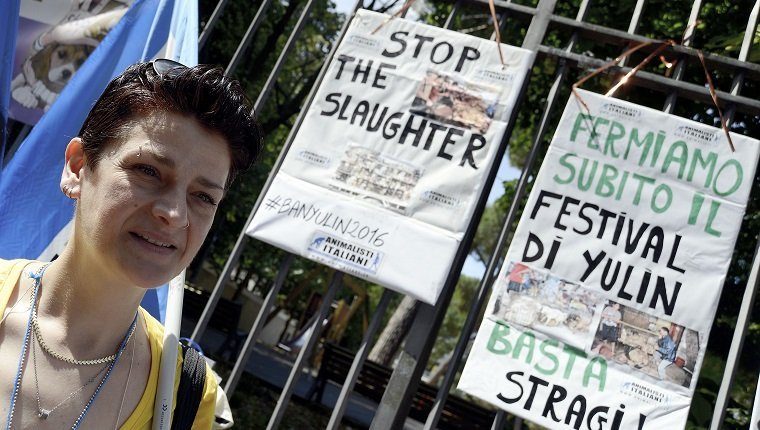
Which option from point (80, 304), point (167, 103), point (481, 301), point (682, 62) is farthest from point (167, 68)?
point (682, 62)

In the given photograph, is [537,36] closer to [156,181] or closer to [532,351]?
[532,351]

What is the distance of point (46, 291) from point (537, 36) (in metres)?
2.61

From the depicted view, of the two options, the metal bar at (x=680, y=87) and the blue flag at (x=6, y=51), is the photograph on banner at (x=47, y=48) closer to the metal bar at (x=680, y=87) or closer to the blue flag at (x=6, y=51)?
the blue flag at (x=6, y=51)

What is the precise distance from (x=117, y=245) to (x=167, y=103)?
322 millimetres

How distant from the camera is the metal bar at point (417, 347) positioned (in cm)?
347

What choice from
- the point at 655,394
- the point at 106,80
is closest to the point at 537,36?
the point at 655,394

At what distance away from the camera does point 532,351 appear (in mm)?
3301

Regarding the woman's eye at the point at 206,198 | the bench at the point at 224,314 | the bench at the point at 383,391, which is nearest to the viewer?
the woman's eye at the point at 206,198

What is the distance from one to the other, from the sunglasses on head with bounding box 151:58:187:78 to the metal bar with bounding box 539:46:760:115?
2.26 meters

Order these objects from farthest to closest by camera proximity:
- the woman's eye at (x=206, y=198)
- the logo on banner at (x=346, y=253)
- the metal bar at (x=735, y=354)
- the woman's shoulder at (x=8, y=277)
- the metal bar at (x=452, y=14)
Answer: the metal bar at (x=452, y=14) < the logo on banner at (x=346, y=253) < the metal bar at (x=735, y=354) < the woman's eye at (x=206, y=198) < the woman's shoulder at (x=8, y=277)

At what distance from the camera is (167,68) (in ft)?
5.77

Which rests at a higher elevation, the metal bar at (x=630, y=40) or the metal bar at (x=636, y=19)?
the metal bar at (x=636, y=19)

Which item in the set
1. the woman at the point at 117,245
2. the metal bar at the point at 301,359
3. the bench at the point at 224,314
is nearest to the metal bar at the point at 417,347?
the metal bar at the point at 301,359

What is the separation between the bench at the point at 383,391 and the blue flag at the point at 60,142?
5.68 metres
